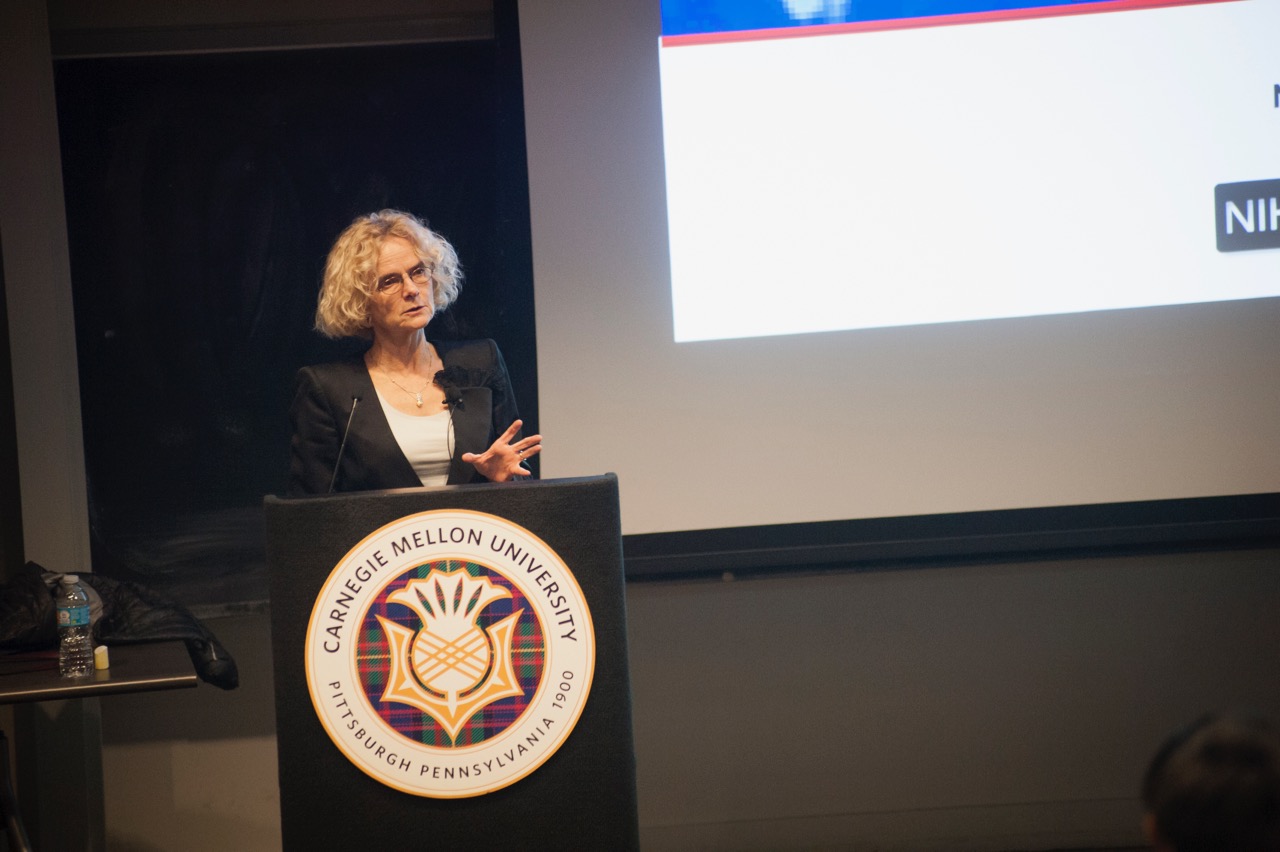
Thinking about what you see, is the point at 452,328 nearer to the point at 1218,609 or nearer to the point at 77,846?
the point at 77,846

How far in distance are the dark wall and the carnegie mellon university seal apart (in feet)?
5.40

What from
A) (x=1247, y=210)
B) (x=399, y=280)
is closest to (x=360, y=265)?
(x=399, y=280)

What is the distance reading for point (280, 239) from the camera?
3.34 metres

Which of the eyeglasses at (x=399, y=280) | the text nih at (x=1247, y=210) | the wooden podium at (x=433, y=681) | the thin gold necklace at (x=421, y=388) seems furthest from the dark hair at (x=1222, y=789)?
the text nih at (x=1247, y=210)

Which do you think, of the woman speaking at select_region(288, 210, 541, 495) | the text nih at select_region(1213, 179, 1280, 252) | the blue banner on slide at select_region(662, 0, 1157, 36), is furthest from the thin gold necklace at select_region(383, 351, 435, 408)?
the text nih at select_region(1213, 179, 1280, 252)

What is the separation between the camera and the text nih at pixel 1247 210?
3062mm

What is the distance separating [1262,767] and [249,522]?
2.91 meters

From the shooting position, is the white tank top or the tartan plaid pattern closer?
the tartan plaid pattern

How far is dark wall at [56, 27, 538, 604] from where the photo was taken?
331cm

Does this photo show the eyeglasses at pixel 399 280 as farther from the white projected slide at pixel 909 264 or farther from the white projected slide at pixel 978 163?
the white projected slide at pixel 978 163

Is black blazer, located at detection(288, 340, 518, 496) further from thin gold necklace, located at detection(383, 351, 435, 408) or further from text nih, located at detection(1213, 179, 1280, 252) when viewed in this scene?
text nih, located at detection(1213, 179, 1280, 252)

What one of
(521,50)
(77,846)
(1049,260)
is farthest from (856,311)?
(77,846)

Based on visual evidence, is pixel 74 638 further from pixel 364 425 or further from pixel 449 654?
pixel 449 654

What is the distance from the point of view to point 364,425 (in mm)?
2391
